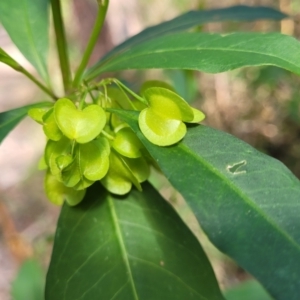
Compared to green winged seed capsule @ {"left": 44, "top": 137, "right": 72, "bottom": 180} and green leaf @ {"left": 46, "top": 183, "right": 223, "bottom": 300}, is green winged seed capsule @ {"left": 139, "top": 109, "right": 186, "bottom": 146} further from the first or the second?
green leaf @ {"left": 46, "top": 183, "right": 223, "bottom": 300}

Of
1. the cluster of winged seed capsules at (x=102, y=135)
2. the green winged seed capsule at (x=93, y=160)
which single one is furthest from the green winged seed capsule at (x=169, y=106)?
the green winged seed capsule at (x=93, y=160)

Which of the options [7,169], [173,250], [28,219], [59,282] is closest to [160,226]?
[173,250]

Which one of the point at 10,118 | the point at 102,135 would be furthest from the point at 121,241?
the point at 10,118

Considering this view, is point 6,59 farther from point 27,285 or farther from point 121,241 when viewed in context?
point 27,285

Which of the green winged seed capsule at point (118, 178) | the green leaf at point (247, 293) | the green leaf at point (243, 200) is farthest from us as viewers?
the green leaf at point (247, 293)

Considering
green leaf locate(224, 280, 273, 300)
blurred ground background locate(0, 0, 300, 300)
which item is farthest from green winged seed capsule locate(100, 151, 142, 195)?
blurred ground background locate(0, 0, 300, 300)

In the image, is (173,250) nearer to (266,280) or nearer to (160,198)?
(160,198)

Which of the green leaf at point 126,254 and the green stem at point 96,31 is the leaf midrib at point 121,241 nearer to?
the green leaf at point 126,254
